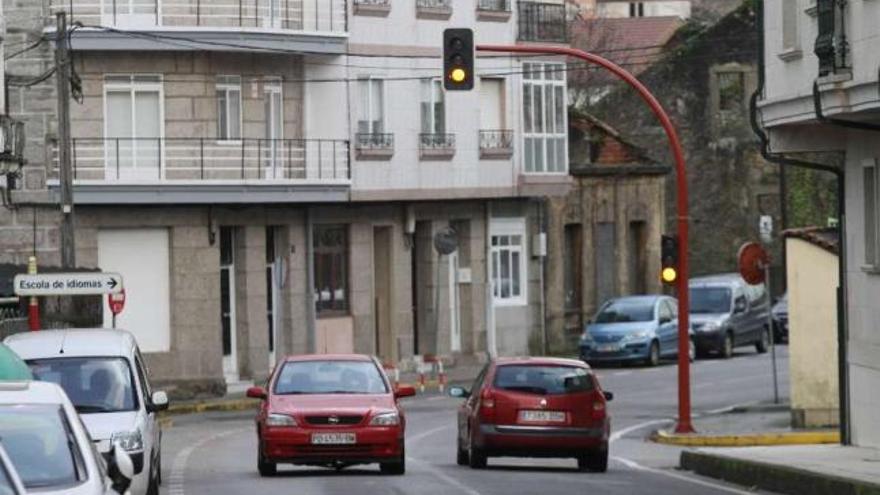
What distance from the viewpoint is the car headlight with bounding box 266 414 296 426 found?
27125 millimetres

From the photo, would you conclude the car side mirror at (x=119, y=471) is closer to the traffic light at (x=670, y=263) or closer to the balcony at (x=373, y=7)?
the traffic light at (x=670, y=263)

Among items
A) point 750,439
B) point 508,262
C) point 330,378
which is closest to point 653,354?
point 508,262

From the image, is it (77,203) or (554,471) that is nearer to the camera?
(554,471)

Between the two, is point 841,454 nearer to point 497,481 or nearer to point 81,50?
point 497,481

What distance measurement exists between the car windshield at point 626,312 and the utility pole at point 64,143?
1809cm

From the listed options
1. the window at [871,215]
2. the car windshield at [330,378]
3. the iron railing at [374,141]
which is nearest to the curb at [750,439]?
the window at [871,215]

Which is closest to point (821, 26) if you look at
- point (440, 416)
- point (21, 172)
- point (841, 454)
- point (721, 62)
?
point (841, 454)

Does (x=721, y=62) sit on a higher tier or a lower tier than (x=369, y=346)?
higher

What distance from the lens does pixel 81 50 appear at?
1881 inches

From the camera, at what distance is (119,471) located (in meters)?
15.1

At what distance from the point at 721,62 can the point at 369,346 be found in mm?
25935

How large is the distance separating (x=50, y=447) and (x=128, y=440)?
7175mm

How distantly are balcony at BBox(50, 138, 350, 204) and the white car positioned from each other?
77.2ft

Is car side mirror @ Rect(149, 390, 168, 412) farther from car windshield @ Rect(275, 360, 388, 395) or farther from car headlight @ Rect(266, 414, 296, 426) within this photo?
car windshield @ Rect(275, 360, 388, 395)
